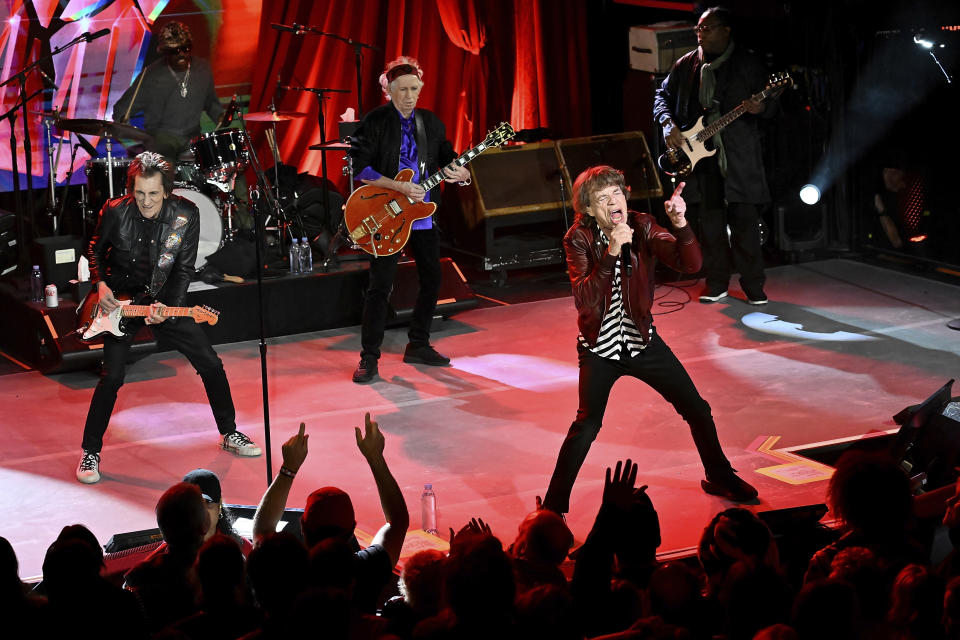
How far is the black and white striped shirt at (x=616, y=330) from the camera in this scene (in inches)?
235

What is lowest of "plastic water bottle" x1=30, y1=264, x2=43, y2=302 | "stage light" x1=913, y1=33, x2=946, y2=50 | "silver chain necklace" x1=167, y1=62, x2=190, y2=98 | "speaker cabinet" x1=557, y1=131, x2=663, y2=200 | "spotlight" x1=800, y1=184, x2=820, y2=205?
"plastic water bottle" x1=30, y1=264, x2=43, y2=302

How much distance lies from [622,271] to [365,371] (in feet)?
10.7

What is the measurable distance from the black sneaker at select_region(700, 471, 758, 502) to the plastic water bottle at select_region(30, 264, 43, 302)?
575 cm

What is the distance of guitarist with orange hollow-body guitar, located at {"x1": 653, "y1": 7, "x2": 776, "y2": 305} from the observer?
10.3 metres

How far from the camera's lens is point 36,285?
968 centimetres

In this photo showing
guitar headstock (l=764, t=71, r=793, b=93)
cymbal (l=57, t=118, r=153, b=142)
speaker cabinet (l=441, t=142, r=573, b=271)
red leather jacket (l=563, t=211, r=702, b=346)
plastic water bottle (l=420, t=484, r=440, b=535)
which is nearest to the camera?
red leather jacket (l=563, t=211, r=702, b=346)

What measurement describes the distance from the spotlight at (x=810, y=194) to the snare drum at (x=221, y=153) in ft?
16.6

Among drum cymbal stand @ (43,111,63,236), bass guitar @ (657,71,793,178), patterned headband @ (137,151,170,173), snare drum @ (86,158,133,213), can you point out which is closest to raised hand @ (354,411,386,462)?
patterned headband @ (137,151,170,173)

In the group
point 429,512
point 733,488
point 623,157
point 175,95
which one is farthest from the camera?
point 623,157

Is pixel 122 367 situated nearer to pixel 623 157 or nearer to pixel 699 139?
pixel 699 139

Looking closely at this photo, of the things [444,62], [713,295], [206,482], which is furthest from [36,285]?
[713,295]

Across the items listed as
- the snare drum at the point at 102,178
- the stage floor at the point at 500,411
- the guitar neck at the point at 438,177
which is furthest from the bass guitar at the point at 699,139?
the snare drum at the point at 102,178

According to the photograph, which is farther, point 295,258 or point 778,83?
point 295,258

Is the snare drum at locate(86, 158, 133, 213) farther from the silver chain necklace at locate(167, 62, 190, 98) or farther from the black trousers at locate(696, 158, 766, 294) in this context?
the black trousers at locate(696, 158, 766, 294)
